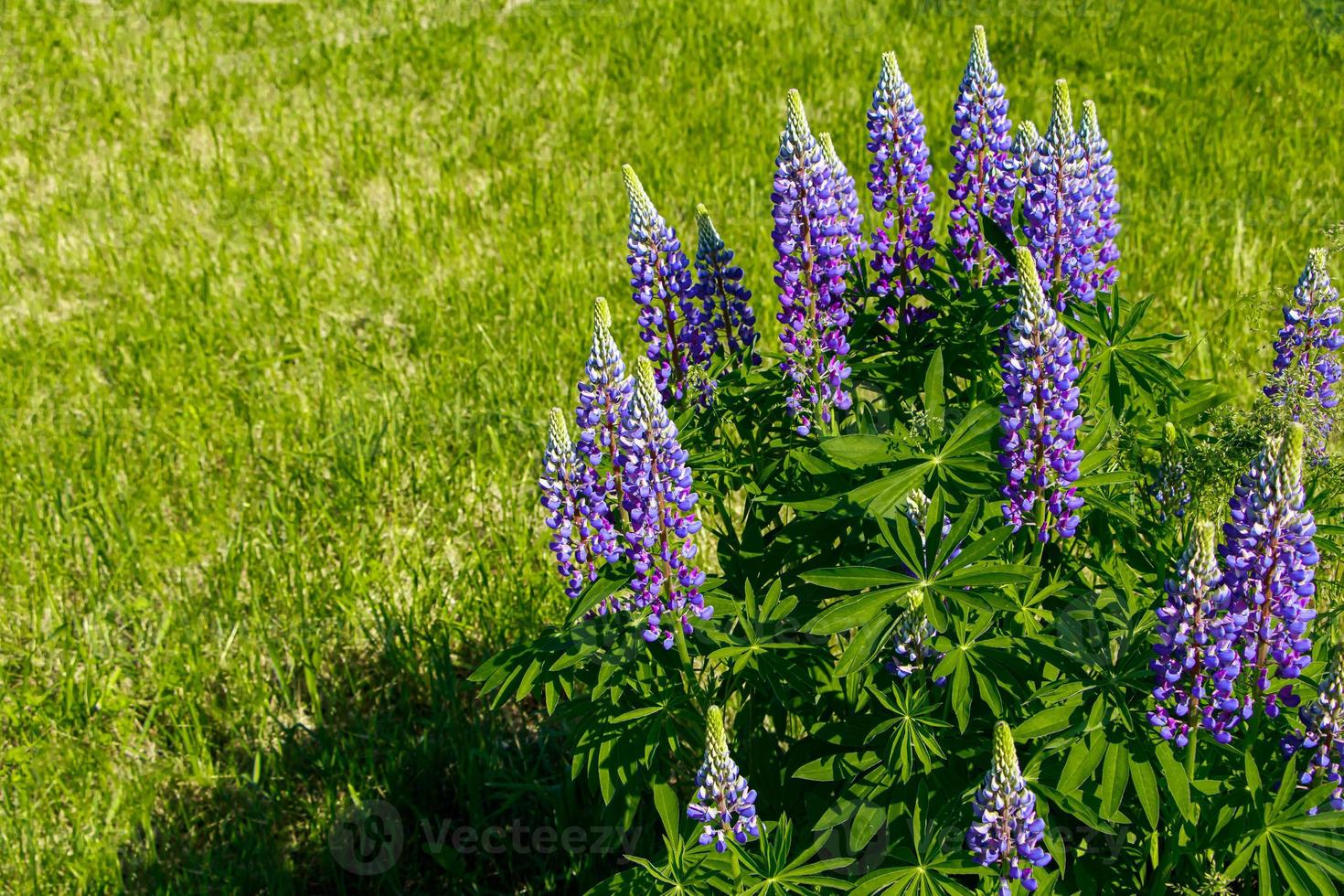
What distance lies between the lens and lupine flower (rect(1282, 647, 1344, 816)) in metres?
1.95

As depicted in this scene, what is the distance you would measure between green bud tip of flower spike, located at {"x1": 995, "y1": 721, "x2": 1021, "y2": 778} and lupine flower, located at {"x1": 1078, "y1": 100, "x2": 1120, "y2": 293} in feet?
3.52

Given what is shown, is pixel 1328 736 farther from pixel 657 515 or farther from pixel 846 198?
pixel 846 198

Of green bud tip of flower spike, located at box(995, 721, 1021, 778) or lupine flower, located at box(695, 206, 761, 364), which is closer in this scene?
green bud tip of flower spike, located at box(995, 721, 1021, 778)

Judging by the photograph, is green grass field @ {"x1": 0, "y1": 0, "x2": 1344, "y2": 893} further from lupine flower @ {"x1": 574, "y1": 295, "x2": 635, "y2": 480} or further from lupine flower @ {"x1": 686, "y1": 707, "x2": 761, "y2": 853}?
lupine flower @ {"x1": 574, "y1": 295, "x2": 635, "y2": 480}

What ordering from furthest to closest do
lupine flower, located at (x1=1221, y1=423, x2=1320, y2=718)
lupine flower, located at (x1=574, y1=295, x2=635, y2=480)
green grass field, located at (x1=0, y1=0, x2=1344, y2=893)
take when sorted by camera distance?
Answer: green grass field, located at (x1=0, y1=0, x2=1344, y2=893)
lupine flower, located at (x1=574, y1=295, x2=635, y2=480)
lupine flower, located at (x1=1221, y1=423, x2=1320, y2=718)

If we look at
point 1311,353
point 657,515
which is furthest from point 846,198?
point 1311,353

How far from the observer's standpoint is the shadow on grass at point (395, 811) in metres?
3.37

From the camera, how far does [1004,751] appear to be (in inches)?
75.9

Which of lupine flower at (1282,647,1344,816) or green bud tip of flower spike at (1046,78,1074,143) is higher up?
green bud tip of flower spike at (1046,78,1074,143)

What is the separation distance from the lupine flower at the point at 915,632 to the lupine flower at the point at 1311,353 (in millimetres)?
701

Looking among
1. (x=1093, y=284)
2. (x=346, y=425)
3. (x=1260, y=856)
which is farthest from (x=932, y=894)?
(x=346, y=425)

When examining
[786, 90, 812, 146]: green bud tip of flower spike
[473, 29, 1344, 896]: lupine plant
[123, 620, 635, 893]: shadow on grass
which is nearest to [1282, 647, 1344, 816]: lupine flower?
[473, 29, 1344, 896]: lupine plant

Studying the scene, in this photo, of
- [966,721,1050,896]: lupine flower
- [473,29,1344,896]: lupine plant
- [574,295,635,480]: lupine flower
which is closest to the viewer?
[966,721,1050,896]: lupine flower

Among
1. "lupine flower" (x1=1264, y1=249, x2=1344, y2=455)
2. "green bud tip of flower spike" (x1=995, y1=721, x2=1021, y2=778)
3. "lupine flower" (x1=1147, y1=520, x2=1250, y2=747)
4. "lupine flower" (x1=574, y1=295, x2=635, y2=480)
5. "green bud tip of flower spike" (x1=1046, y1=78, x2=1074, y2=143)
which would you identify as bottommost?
"green bud tip of flower spike" (x1=995, y1=721, x2=1021, y2=778)
